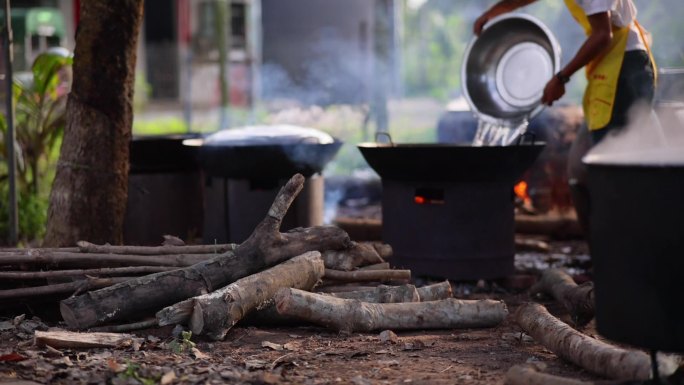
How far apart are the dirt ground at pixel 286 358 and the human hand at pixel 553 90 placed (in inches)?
64.5

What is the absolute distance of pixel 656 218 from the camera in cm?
348

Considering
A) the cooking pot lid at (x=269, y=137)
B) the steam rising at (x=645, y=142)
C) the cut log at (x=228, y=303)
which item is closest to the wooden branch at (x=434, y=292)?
the cut log at (x=228, y=303)

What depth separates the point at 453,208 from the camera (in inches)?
255

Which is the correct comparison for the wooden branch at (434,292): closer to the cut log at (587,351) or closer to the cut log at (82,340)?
the cut log at (587,351)

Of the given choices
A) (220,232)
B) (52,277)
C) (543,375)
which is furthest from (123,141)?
(543,375)

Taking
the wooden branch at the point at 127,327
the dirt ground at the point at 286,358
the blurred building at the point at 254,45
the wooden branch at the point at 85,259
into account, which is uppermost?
the blurred building at the point at 254,45

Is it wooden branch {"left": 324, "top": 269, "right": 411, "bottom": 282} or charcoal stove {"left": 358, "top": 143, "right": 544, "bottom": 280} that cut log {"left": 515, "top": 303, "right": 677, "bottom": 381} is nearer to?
wooden branch {"left": 324, "top": 269, "right": 411, "bottom": 282}

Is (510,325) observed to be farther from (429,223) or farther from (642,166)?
(642,166)

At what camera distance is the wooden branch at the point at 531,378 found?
3.68 meters

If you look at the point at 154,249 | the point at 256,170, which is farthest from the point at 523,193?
the point at 154,249

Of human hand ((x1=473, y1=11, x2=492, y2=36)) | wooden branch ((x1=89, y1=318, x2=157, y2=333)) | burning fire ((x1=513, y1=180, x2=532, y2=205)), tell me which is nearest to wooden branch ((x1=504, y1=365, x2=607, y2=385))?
wooden branch ((x1=89, y1=318, x2=157, y2=333))

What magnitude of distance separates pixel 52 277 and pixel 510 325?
2619 mm

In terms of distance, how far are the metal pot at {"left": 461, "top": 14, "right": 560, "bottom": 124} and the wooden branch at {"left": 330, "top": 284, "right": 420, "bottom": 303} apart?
6.94ft

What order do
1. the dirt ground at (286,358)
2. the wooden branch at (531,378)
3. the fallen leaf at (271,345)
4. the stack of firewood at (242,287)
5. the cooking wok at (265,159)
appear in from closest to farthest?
the wooden branch at (531,378), the dirt ground at (286,358), the fallen leaf at (271,345), the stack of firewood at (242,287), the cooking wok at (265,159)
